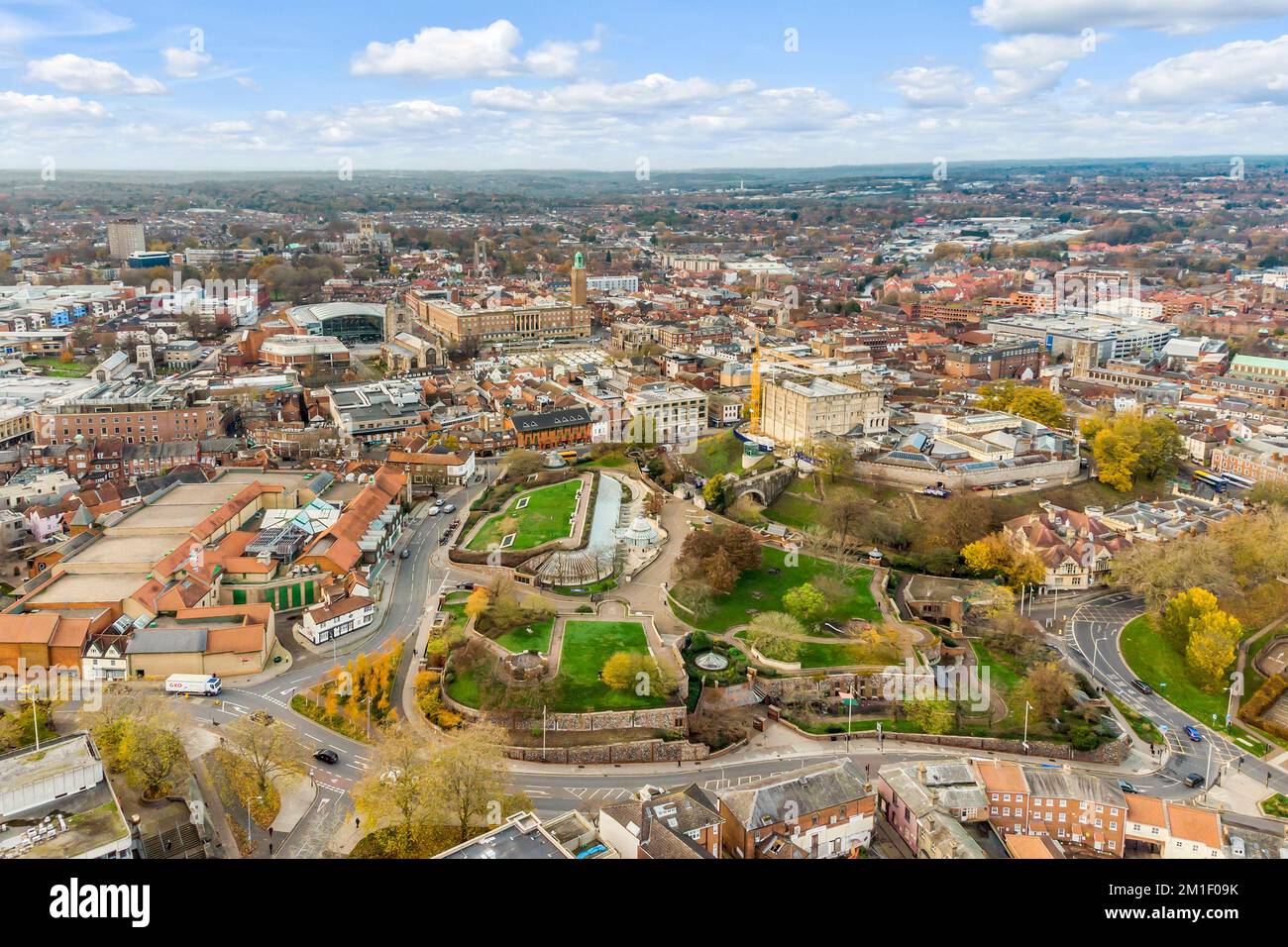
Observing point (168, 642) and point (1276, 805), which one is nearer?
point (1276, 805)

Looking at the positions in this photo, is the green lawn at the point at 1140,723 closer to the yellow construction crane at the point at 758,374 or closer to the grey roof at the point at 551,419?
the yellow construction crane at the point at 758,374

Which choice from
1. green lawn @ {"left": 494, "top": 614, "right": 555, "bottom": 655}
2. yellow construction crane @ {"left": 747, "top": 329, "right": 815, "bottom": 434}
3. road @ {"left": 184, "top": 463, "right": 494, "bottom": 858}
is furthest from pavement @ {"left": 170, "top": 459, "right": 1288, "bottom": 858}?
yellow construction crane @ {"left": 747, "top": 329, "right": 815, "bottom": 434}

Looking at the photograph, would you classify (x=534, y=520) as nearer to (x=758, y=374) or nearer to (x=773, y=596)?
(x=773, y=596)

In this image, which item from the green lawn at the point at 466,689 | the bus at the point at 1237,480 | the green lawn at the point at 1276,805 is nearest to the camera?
the green lawn at the point at 1276,805

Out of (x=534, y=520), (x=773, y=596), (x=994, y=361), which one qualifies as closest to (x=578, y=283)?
(x=994, y=361)

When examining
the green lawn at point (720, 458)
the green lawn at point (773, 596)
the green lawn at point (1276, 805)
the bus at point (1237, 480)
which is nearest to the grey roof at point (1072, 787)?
the green lawn at point (1276, 805)

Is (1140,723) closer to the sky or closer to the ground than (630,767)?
closer to the ground
